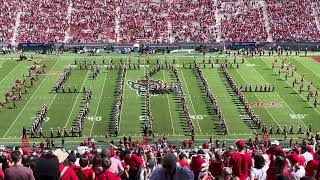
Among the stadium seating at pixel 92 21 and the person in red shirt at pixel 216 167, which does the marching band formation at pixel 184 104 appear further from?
the stadium seating at pixel 92 21

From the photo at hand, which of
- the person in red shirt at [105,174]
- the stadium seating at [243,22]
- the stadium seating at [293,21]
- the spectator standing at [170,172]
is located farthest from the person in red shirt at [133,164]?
the stadium seating at [293,21]

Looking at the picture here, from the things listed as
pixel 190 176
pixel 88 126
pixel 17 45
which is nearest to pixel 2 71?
pixel 17 45

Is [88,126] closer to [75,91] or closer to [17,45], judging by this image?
[75,91]

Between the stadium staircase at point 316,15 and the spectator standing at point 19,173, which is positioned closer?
the spectator standing at point 19,173

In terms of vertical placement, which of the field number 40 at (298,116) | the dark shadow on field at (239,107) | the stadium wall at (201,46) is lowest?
the field number 40 at (298,116)

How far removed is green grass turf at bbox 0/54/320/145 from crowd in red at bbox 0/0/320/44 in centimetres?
1118

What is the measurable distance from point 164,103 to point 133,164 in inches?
899

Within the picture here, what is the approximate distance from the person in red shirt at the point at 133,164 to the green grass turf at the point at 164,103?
16701 mm

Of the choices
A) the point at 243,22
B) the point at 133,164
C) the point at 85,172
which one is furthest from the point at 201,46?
the point at 85,172

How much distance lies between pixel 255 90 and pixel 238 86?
1437 millimetres

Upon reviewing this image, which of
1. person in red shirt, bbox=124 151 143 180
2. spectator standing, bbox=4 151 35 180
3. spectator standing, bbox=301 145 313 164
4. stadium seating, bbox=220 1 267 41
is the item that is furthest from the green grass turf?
spectator standing, bbox=4 151 35 180

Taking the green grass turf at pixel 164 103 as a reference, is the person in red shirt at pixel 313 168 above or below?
above

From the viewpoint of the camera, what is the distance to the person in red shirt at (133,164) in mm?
10859

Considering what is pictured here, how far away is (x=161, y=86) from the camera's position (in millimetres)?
36750
